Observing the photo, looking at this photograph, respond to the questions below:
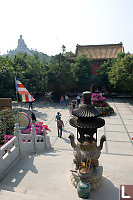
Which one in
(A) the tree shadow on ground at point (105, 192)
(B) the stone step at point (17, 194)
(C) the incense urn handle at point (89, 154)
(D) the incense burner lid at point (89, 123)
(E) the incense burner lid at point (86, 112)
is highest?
(E) the incense burner lid at point (86, 112)

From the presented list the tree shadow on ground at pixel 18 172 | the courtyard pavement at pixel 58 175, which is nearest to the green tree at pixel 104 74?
the courtyard pavement at pixel 58 175

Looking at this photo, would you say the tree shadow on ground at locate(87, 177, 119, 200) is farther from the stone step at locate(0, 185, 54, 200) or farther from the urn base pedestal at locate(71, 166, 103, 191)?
the stone step at locate(0, 185, 54, 200)

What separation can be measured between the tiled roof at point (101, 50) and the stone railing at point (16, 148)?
2138 centimetres

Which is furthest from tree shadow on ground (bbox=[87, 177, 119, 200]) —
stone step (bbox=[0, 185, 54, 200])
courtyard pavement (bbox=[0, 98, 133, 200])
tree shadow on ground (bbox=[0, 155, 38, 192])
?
tree shadow on ground (bbox=[0, 155, 38, 192])

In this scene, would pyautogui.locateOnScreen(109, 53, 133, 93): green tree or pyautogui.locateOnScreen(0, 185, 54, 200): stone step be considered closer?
pyautogui.locateOnScreen(0, 185, 54, 200): stone step

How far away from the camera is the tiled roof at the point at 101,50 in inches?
1038

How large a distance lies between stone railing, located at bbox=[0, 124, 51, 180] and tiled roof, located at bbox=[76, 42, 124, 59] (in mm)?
21384

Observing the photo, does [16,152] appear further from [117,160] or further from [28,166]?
[117,160]

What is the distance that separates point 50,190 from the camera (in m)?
4.85

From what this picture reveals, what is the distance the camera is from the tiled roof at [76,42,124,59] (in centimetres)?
2638

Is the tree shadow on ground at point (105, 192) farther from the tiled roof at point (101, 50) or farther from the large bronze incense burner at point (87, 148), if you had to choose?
the tiled roof at point (101, 50)

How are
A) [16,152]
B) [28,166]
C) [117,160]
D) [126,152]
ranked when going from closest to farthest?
1. [28,166]
2. [16,152]
3. [117,160]
4. [126,152]

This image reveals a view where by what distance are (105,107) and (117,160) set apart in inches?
336

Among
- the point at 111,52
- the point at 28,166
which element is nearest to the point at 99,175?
the point at 28,166
